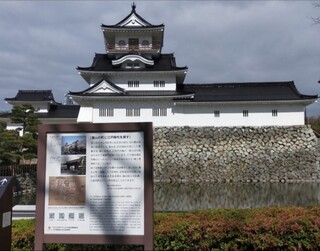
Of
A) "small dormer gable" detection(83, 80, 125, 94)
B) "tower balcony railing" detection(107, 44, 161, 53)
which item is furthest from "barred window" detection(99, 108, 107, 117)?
"tower balcony railing" detection(107, 44, 161, 53)

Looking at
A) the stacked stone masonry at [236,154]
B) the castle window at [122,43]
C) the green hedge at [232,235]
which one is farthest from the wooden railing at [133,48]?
the green hedge at [232,235]

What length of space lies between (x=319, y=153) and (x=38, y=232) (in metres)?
24.2

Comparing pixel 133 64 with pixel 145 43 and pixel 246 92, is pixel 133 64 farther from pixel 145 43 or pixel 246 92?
pixel 246 92

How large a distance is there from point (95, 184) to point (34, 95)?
109ft

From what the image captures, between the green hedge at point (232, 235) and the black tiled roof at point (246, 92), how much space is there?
2166 centimetres

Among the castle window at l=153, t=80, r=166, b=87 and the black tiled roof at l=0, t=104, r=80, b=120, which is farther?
the black tiled roof at l=0, t=104, r=80, b=120

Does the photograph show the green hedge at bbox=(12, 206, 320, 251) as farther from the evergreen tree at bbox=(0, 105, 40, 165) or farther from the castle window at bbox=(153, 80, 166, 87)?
the castle window at bbox=(153, 80, 166, 87)

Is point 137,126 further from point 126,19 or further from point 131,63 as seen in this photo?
point 126,19

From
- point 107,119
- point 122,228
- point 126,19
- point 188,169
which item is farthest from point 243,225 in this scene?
point 126,19

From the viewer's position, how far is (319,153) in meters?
24.5

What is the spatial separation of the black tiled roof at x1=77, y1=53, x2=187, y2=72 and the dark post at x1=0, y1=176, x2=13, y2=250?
23928 mm

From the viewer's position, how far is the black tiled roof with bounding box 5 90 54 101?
34000mm

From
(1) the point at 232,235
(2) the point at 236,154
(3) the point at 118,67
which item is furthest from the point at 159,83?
(1) the point at 232,235

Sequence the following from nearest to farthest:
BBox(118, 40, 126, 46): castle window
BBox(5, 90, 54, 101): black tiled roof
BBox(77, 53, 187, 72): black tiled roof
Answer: BBox(77, 53, 187, 72): black tiled roof < BBox(118, 40, 126, 46): castle window < BBox(5, 90, 54, 101): black tiled roof
